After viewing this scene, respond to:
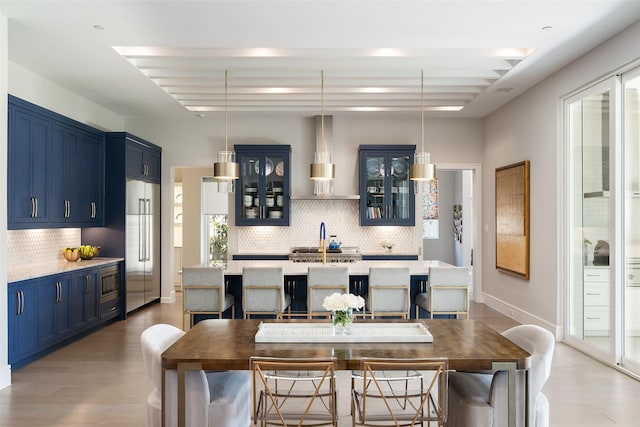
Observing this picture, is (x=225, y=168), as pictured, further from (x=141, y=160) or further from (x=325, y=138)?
(x=325, y=138)

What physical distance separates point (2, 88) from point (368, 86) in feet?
13.0

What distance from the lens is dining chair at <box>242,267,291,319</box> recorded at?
16.2ft

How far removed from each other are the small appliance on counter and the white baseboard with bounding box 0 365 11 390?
5.40m

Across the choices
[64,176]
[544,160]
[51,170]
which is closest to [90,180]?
[64,176]

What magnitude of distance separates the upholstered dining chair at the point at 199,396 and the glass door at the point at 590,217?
3.66m

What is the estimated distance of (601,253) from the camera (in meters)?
4.88

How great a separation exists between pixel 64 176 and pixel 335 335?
4.44 meters

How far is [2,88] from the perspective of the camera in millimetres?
4098

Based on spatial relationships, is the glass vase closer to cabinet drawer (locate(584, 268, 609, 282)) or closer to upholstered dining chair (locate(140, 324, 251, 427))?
upholstered dining chair (locate(140, 324, 251, 427))

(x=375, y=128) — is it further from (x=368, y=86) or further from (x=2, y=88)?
(x=2, y=88)

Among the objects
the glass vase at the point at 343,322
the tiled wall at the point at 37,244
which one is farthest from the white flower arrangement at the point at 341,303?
the tiled wall at the point at 37,244

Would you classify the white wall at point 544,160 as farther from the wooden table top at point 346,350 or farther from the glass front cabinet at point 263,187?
the glass front cabinet at point 263,187

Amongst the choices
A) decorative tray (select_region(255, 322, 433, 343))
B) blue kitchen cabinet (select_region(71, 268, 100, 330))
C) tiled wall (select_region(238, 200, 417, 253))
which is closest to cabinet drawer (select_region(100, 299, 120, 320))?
blue kitchen cabinet (select_region(71, 268, 100, 330))

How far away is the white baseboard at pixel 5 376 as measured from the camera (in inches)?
160
